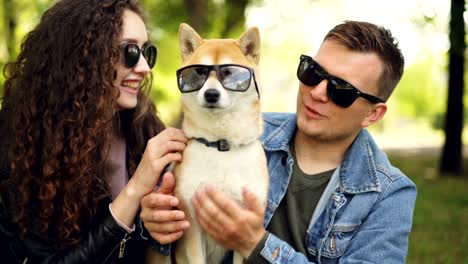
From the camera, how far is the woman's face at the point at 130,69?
2.93 meters

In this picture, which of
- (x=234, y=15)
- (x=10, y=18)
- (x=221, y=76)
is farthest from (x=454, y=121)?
(x=10, y=18)

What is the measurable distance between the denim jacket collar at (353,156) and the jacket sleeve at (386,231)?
0.33 feet

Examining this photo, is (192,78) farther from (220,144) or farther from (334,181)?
(334,181)

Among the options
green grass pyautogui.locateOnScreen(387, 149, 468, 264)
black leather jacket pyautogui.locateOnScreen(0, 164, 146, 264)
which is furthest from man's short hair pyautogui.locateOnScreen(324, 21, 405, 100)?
green grass pyautogui.locateOnScreen(387, 149, 468, 264)

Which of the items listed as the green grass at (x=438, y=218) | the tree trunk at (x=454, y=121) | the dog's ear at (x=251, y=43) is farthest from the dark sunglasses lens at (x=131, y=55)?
the tree trunk at (x=454, y=121)

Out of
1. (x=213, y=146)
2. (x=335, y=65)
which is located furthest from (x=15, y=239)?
(x=335, y=65)

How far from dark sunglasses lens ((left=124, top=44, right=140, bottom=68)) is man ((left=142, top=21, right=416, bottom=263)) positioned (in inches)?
34.6

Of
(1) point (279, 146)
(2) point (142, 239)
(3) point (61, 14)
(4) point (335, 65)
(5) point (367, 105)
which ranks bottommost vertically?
(2) point (142, 239)

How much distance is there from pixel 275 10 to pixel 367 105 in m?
15.7

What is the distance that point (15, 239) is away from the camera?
9.25ft

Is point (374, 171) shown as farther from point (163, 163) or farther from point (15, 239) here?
point (15, 239)

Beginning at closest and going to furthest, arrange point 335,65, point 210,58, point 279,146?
point 210,58, point 335,65, point 279,146

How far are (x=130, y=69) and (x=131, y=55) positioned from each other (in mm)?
106

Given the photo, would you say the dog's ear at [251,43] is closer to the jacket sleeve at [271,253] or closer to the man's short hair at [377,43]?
the man's short hair at [377,43]
